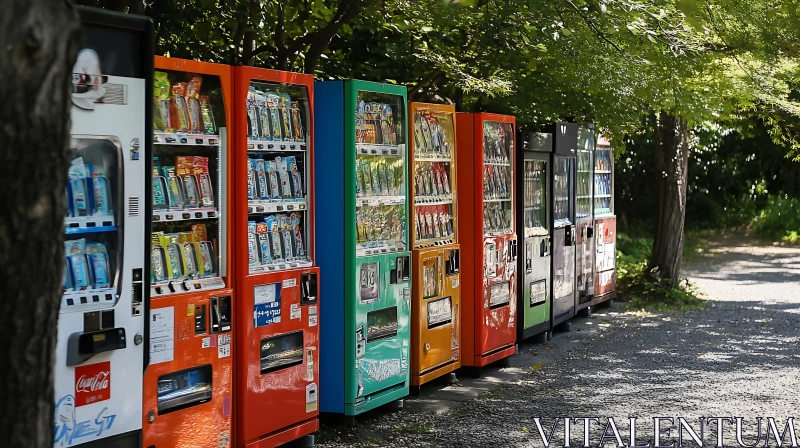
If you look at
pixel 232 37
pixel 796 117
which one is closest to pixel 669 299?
pixel 796 117

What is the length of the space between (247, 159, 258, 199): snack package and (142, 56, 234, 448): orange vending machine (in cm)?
27

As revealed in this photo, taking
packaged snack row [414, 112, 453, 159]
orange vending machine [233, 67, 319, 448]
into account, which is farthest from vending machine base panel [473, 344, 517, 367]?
orange vending machine [233, 67, 319, 448]

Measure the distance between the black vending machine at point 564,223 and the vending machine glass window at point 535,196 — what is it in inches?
4.7

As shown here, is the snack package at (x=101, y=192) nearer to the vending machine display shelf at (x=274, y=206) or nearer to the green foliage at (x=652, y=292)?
the vending machine display shelf at (x=274, y=206)

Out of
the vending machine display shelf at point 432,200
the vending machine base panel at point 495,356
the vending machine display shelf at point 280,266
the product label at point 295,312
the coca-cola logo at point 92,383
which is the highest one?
the vending machine display shelf at point 432,200

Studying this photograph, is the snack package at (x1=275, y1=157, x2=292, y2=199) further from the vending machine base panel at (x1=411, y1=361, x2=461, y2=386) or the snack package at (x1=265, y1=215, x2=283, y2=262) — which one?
the vending machine base panel at (x1=411, y1=361, x2=461, y2=386)

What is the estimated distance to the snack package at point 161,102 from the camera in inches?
208

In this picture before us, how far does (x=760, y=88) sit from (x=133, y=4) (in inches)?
320

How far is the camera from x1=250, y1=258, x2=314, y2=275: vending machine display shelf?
6023 mm

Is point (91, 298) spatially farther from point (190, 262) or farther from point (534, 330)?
point (534, 330)

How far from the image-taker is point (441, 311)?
27.3ft

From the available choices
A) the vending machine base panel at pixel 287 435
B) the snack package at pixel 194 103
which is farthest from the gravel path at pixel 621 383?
the snack package at pixel 194 103

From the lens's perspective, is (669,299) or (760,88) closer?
(760,88)

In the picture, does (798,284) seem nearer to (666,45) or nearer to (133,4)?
(666,45)
